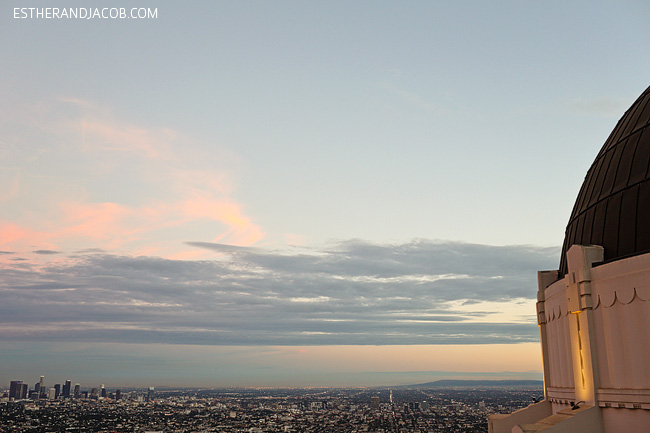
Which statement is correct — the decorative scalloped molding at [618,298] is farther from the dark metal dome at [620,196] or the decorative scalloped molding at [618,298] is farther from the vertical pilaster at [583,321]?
the dark metal dome at [620,196]

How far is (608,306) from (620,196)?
11.2 feet

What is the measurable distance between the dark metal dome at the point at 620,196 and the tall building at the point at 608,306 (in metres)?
0.03

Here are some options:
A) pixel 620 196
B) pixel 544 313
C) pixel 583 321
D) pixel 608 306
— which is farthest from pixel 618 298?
pixel 544 313

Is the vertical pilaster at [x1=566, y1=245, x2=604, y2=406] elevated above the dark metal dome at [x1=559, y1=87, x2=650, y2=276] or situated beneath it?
situated beneath

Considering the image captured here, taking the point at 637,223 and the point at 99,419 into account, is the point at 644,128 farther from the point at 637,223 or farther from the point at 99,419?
the point at 99,419

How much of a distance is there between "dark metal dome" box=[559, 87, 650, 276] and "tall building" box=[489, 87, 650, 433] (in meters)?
0.03

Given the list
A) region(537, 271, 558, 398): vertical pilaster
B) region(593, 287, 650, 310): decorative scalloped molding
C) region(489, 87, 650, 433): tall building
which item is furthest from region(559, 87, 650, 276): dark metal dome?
region(593, 287, 650, 310): decorative scalloped molding

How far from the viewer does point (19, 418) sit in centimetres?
11875

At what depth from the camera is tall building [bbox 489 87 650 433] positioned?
41.6 ft

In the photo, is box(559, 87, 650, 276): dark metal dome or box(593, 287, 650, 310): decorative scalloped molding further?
box(559, 87, 650, 276): dark metal dome

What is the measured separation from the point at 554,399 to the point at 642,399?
5.22m

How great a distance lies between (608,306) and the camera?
1341cm

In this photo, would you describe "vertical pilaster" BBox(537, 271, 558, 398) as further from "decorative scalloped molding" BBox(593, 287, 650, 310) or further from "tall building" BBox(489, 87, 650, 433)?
"decorative scalloped molding" BBox(593, 287, 650, 310)

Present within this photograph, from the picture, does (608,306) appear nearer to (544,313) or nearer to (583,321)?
(583,321)
